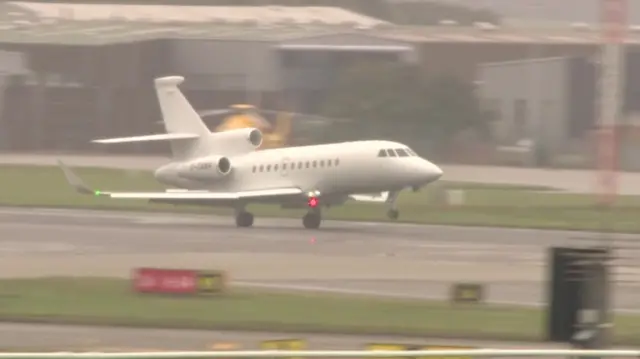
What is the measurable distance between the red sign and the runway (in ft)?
7.90

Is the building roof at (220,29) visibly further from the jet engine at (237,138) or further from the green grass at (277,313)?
the green grass at (277,313)

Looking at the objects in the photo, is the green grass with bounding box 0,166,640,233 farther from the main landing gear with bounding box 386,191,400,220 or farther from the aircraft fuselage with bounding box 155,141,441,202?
the aircraft fuselage with bounding box 155,141,441,202

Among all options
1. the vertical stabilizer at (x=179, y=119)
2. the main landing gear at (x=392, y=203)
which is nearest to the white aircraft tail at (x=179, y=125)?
the vertical stabilizer at (x=179, y=119)

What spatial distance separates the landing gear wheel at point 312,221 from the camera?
127 ft

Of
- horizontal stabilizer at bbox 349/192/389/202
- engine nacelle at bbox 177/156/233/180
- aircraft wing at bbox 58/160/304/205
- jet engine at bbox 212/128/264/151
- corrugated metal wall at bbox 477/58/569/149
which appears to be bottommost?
aircraft wing at bbox 58/160/304/205

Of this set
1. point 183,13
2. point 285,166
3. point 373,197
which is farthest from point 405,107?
point 285,166

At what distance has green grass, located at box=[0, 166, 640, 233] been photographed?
138 ft

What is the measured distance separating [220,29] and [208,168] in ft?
43.4

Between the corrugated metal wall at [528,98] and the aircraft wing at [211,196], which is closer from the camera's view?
the aircraft wing at [211,196]

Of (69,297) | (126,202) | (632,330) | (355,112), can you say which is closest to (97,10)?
(126,202)

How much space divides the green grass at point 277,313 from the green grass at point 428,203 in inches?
764

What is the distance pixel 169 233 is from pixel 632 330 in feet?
62.7

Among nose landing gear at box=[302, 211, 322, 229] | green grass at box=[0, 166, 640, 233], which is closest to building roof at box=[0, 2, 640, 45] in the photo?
green grass at box=[0, 166, 640, 233]

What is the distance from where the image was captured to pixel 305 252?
3022 cm
